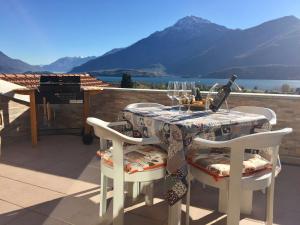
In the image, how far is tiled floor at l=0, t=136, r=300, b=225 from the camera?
2324mm

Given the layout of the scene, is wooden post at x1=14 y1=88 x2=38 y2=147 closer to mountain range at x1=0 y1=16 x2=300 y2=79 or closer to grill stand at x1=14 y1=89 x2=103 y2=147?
grill stand at x1=14 y1=89 x2=103 y2=147

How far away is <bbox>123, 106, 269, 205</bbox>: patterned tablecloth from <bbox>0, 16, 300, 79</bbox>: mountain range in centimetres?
2360

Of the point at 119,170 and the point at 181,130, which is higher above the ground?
the point at 181,130

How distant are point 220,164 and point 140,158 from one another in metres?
0.56

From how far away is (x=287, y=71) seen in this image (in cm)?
2594

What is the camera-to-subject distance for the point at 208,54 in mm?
58969

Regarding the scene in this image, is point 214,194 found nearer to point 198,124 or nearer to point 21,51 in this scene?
point 198,124

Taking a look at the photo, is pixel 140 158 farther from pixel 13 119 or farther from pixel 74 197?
pixel 13 119

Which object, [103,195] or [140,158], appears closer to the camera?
[140,158]

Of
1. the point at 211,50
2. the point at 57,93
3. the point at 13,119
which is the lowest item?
the point at 13,119

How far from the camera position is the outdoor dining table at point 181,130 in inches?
72.7

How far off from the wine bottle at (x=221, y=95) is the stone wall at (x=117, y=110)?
1708 mm

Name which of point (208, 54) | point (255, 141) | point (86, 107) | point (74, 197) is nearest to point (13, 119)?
point (86, 107)

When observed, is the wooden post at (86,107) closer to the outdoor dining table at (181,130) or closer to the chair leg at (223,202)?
the outdoor dining table at (181,130)
